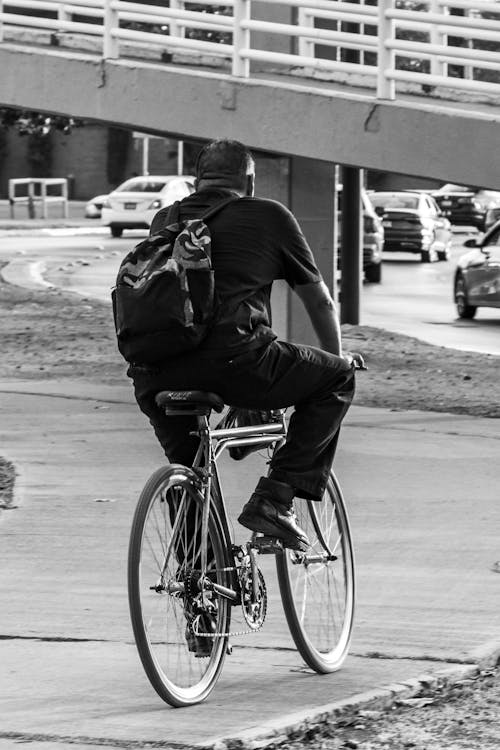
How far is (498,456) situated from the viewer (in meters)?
10.3

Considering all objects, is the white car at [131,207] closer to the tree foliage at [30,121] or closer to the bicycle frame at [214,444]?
the tree foliage at [30,121]

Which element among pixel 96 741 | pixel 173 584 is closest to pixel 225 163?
pixel 173 584

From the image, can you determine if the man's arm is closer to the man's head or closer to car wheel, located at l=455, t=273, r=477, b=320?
the man's head

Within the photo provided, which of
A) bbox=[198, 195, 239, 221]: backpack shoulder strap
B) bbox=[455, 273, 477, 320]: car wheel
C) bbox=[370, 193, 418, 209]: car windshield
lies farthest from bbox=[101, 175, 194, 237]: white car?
bbox=[198, 195, 239, 221]: backpack shoulder strap

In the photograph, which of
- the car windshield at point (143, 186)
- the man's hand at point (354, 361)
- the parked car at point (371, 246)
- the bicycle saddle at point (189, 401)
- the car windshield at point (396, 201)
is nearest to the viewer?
the bicycle saddle at point (189, 401)

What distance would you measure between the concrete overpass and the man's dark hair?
8.21m

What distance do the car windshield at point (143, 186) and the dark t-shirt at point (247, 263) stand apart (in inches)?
1627

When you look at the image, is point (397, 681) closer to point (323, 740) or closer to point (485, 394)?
point (323, 740)

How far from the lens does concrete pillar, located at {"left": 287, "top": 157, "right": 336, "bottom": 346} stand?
52.0 ft

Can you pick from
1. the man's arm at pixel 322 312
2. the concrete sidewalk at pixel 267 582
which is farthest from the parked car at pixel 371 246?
the man's arm at pixel 322 312

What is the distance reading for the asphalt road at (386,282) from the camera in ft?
69.5

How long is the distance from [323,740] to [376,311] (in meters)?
19.4

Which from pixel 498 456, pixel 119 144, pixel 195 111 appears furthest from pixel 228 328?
pixel 119 144

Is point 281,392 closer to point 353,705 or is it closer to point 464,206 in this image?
point 353,705
